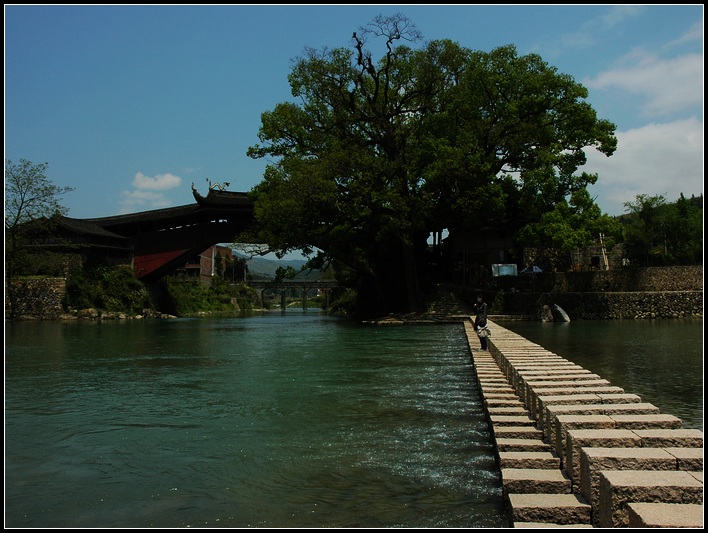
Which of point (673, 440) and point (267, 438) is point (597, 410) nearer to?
point (673, 440)

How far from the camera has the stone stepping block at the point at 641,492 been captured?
3616mm

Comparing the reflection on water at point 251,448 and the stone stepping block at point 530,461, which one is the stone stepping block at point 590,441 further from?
the reflection on water at point 251,448

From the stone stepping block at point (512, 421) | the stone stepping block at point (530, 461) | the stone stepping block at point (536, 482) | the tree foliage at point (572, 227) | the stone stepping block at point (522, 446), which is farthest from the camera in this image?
the tree foliage at point (572, 227)

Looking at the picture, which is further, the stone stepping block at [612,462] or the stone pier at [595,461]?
the stone stepping block at [612,462]

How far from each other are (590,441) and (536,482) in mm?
507

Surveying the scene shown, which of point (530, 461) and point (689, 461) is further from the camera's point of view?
point (530, 461)

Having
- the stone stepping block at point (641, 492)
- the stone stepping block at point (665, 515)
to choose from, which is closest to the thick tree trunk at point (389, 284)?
the stone stepping block at point (641, 492)

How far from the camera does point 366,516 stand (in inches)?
196

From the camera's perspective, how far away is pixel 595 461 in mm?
4086

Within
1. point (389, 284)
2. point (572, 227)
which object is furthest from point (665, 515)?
point (389, 284)

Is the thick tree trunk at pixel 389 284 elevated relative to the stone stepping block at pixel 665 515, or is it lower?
elevated

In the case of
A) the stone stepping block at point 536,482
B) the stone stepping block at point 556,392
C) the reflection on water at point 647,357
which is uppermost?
the stone stepping block at point 556,392

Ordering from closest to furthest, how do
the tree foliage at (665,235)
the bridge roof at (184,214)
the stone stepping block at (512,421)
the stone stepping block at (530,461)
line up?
1. the stone stepping block at (530,461)
2. the stone stepping block at (512,421)
3. the tree foliage at (665,235)
4. the bridge roof at (184,214)

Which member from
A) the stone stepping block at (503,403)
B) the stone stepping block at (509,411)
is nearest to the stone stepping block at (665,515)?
the stone stepping block at (509,411)
